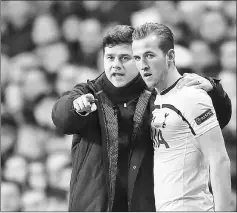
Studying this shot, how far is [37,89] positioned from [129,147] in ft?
4.58

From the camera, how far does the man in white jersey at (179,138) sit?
51.5 inches

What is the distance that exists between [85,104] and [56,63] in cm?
148

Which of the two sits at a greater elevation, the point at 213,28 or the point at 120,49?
the point at 213,28

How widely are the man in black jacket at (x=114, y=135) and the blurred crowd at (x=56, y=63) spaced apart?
121 cm

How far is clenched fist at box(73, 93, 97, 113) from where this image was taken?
141 centimetres

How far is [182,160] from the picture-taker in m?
1.37

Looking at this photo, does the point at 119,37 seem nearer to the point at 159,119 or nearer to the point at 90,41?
the point at 159,119

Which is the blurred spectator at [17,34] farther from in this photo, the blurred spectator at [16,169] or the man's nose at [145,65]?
the man's nose at [145,65]

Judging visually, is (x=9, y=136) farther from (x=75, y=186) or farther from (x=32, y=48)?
(x=75, y=186)

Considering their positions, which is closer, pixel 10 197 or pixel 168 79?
pixel 168 79

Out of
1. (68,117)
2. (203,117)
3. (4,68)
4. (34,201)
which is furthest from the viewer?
(4,68)

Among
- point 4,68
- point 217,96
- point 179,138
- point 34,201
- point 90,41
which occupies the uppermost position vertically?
point 90,41

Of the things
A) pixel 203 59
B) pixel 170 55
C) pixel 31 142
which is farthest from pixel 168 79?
pixel 31 142

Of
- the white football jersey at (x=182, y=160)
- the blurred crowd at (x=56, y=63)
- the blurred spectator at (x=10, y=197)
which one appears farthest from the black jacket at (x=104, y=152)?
the blurred spectator at (x=10, y=197)
